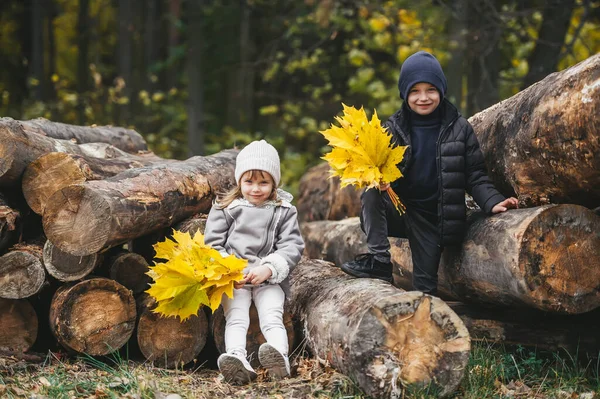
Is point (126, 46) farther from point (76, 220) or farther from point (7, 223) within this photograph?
point (76, 220)

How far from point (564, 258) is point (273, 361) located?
6.14 ft

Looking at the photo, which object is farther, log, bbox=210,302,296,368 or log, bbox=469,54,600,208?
log, bbox=210,302,296,368

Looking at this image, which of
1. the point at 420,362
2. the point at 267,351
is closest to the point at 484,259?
the point at 420,362

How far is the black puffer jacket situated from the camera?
15.8 feet

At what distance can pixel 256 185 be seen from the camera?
4.85 m

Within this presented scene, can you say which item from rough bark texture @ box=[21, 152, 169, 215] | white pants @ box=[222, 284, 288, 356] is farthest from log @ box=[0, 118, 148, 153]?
white pants @ box=[222, 284, 288, 356]

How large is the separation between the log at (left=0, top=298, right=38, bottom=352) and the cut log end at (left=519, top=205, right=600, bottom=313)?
11.0ft

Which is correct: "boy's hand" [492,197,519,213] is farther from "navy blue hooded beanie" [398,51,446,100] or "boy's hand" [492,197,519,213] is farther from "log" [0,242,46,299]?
"log" [0,242,46,299]

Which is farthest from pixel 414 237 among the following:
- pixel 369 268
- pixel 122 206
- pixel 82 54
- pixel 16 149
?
pixel 82 54

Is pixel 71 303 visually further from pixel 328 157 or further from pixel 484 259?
pixel 484 259

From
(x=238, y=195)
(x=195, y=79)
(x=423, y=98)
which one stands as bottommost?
(x=238, y=195)

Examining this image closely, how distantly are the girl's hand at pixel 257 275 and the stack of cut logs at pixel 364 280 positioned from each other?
0.40m

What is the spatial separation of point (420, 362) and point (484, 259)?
104 centimetres

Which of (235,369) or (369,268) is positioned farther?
(369,268)
